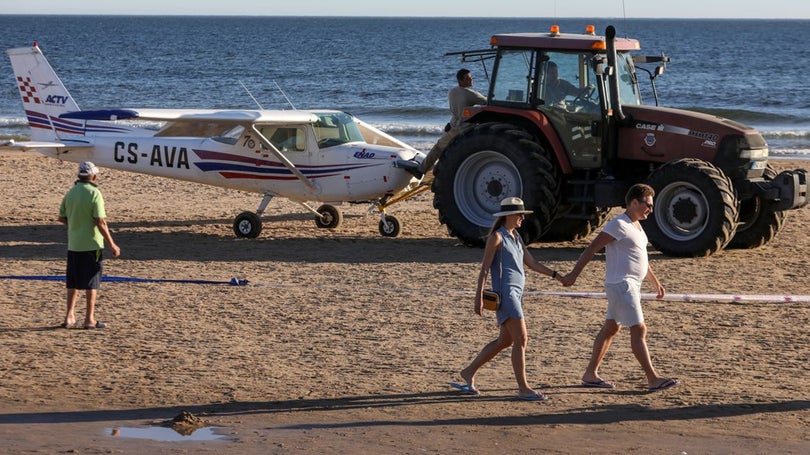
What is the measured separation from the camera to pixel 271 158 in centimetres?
1506

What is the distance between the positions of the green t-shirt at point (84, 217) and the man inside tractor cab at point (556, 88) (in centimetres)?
563

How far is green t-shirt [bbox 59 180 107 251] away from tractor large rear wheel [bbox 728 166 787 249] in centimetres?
722

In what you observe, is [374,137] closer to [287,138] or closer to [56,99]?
[287,138]

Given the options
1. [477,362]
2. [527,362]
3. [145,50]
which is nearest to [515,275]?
[477,362]

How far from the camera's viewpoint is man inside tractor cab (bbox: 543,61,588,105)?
13914 mm

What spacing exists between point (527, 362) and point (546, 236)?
5.88 metres

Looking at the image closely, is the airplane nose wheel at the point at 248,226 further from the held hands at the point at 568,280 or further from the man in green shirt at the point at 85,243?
the held hands at the point at 568,280

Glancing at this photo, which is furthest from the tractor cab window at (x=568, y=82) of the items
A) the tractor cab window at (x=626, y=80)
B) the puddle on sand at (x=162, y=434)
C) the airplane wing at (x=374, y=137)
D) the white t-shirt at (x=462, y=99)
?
the puddle on sand at (x=162, y=434)

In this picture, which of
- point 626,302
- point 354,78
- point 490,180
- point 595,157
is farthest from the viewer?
point 354,78

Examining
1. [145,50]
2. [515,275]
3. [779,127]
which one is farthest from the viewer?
[145,50]

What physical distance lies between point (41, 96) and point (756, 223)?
9102 millimetres

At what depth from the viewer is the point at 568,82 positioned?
13.9m

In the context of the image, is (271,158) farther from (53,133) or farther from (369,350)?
(369,350)

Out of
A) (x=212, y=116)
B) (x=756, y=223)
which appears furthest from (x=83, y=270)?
Answer: (x=756, y=223)
